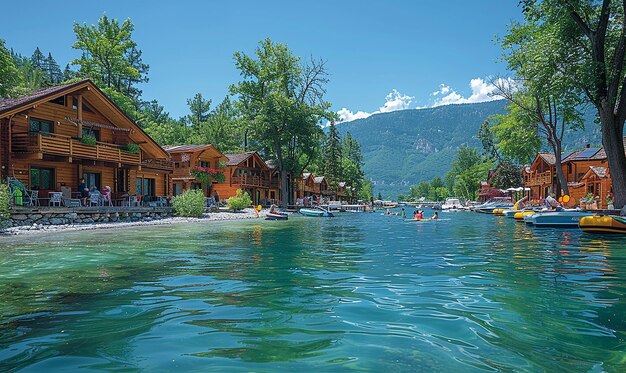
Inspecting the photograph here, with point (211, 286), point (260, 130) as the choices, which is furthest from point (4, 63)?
point (211, 286)

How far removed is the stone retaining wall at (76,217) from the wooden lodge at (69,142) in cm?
242

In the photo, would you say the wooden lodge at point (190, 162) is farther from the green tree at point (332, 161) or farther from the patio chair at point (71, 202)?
the green tree at point (332, 161)

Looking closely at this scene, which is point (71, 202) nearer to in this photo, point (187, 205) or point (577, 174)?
point (187, 205)

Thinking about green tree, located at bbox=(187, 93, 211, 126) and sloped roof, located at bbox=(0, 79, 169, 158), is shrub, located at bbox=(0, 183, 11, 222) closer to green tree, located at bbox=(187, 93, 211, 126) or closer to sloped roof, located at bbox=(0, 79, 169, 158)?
sloped roof, located at bbox=(0, 79, 169, 158)

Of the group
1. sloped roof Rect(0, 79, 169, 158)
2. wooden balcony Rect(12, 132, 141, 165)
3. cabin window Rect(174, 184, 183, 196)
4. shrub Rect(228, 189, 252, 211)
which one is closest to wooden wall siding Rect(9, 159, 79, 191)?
wooden balcony Rect(12, 132, 141, 165)

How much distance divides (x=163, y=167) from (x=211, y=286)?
33.6 m

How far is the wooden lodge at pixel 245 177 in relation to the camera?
197 ft

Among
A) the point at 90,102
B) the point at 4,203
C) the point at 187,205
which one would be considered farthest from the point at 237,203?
the point at 4,203

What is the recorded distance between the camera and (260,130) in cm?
5625

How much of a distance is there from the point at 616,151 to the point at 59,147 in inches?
1273

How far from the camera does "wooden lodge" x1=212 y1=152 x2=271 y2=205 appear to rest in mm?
59906

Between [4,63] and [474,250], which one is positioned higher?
[4,63]

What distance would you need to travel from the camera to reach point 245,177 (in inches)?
2377

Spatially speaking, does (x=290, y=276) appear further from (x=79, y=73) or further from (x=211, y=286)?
(x=79, y=73)
